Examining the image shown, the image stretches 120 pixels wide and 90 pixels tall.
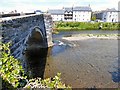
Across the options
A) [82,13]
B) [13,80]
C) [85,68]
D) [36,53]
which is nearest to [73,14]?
[82,13]

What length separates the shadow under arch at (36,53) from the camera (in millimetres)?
19500

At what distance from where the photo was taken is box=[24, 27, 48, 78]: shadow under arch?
19.5 metres

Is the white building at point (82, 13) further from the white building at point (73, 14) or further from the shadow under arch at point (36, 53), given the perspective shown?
the shadow under arch at point (36, 53)

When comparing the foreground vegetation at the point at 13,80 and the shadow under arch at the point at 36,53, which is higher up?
the foreground vegetation at the point at 13,80

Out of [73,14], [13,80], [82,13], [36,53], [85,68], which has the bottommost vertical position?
[85,68]

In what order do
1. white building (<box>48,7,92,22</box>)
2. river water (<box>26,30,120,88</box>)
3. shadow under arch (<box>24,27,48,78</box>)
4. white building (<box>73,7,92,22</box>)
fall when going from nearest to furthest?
1. river water (<box>26,30,120,88</box>)
2. shadow under arch (<box>24,27,48,78</box>)
3. white building (<box>48,7,92,22</box>)
4. white building (<box>73,7,92,22</box>)

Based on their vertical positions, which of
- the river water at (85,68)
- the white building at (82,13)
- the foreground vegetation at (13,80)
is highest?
the white building at (82,13)

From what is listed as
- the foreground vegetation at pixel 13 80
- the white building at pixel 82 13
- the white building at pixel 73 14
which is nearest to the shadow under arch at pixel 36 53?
the foreground vegetation at pixel 13 80

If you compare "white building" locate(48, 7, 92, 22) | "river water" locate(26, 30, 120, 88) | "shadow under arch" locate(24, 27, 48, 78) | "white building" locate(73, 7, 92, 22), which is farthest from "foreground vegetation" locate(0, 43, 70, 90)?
"white building" locate(73, 7, 92, 22)

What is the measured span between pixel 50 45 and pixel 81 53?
7.07m

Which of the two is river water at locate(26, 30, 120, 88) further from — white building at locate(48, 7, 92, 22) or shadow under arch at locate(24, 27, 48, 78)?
white building at locate(48, 7, 92, 22)

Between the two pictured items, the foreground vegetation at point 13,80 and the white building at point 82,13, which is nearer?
the foreground vegetation at point 13,80

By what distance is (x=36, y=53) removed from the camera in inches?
1082

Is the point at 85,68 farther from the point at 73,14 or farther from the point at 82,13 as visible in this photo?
the point at 82,13
